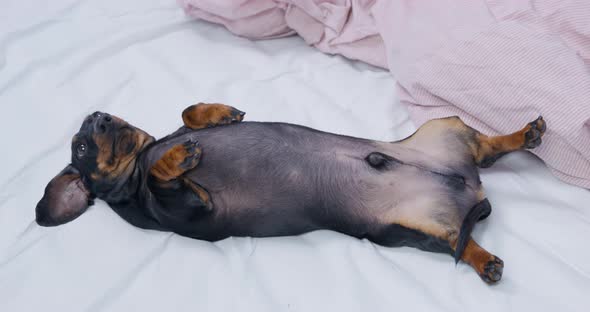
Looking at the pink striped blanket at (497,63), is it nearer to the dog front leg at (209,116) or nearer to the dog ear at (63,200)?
the dog front leg at (209,116)

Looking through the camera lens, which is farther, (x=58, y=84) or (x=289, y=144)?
(x=58, y=84)

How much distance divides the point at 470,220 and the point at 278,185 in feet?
1.75

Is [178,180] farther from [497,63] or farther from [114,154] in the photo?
[497,63]

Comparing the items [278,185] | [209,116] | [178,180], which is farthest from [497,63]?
[178,180]

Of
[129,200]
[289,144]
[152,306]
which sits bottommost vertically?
[152,306]

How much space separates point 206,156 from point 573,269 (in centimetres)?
105

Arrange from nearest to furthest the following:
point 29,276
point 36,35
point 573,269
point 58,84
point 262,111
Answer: point 573,269 < point 29,276 < point 262,111 < point 58,84 < point 36,35

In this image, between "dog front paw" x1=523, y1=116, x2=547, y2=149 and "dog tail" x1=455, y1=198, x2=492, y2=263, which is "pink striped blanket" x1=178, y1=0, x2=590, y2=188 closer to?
"dog front paw" x1=523, y1=116, x2=547, y2=149

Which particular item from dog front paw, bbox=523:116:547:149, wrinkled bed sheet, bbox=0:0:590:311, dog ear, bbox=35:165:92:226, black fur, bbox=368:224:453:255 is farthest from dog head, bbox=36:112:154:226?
dog front paw, bbox=523:116:547:149

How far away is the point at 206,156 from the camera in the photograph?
1477mm

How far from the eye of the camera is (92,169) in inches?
58.9

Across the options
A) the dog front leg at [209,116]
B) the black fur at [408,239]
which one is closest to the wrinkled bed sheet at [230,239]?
the black fur at [408,239]

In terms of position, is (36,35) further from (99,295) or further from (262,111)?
(99,295)

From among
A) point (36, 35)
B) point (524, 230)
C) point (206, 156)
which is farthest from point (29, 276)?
point (524, 230)
